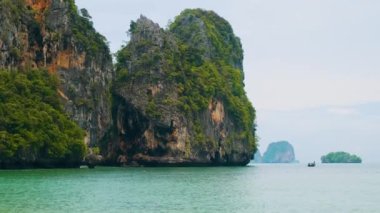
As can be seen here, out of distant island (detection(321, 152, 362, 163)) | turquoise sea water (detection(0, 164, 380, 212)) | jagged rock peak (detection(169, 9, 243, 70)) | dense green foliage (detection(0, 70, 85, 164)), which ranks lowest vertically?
turquoise sea water (detection(0, 164, 380, 212))

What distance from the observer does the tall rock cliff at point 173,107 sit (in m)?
70.6

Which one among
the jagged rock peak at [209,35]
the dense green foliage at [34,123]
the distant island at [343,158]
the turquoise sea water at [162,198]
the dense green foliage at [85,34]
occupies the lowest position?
the turquoise sea water at [162,198]

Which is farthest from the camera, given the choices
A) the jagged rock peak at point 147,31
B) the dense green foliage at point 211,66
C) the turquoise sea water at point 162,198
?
the dense green foliage at point 211,66

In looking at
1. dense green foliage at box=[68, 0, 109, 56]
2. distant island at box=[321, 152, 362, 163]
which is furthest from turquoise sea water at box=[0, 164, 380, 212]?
distant island at box=[321, 152, 362, 163]

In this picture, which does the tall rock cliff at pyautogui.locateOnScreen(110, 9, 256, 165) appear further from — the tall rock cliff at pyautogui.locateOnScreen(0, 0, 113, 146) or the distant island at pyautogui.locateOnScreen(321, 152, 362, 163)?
the distant island at pyautogui.locateOnScreen(321, 152, 362, 163)

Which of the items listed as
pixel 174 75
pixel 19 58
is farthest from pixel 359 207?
pixel 174 75

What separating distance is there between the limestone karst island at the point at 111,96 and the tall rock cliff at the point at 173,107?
4.7 inches

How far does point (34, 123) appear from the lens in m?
52.8

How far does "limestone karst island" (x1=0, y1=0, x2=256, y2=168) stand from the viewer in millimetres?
54562

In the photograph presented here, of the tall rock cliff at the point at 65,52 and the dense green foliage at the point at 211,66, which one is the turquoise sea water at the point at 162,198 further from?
the dense green foliage at the point at 211,66

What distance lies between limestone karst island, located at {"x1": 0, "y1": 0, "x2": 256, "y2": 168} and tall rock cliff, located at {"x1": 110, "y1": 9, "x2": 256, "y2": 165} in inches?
4.7

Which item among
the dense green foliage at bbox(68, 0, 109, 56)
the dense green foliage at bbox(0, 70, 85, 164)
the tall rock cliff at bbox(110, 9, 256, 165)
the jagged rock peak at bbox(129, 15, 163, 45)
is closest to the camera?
the dense green foliage at bbox(0, 70, 85, 164)

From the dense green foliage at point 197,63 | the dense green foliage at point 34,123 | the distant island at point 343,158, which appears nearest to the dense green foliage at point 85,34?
the dense green foliage at point 197,63

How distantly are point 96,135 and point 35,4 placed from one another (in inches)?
573
